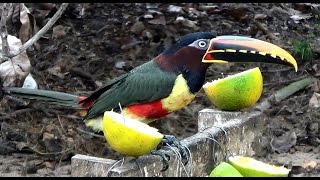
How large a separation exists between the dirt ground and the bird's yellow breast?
124 centimetres

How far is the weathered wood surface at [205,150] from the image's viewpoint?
9.30ft

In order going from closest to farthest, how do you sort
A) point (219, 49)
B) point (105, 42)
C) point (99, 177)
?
point (99, 177) → point (219, 49) → point (105, 42)

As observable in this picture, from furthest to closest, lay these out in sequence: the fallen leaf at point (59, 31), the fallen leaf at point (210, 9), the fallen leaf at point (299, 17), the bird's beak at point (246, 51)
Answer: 1. the fallen leaf at point (210, 9)
2. the fallen leaf at point (299, 17)
3. the fallen leaf at point (59, 31)
4. the bird's beak at point (246, 51)

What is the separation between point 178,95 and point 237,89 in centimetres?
28

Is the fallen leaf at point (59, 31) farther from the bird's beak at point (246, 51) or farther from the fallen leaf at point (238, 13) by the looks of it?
the bird's beak at point (246, 51)

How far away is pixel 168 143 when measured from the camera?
3.26 m

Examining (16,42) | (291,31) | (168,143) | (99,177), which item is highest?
(99,177)

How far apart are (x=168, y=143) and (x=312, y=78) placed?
2.96m

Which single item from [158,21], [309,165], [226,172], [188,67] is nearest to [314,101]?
[309,165]

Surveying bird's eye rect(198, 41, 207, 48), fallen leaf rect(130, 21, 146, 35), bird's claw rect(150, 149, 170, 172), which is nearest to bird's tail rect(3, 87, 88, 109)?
bird's eye rect(198, 41, 207, 48)

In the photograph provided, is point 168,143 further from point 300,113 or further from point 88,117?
point 300,113

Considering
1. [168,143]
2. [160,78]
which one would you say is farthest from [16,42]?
[168,143]

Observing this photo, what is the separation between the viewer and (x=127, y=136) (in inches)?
110

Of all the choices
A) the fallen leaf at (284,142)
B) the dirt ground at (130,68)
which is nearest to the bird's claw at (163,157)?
the dirt ground at (130,68)
